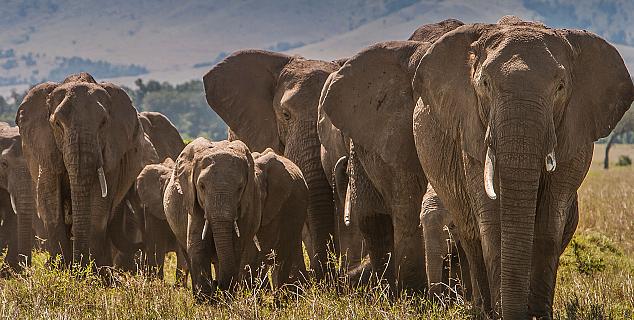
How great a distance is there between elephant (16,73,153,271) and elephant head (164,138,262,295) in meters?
Result: 1.42

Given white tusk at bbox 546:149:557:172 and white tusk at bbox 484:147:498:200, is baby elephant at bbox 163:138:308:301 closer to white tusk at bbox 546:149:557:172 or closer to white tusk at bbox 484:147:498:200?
white tusk at bbox 484:147:498:200

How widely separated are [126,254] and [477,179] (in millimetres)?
6903

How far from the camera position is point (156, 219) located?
1345 cm

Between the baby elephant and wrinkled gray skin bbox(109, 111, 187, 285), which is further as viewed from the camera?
wrinkled gray skin bbox(109, 111, 187, 285)

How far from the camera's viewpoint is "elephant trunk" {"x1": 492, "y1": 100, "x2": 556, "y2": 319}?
23.6 ft

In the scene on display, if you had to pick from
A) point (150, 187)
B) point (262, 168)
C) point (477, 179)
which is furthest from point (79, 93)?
point (477, 179)

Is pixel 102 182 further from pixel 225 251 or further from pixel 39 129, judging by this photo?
pixel 225 251

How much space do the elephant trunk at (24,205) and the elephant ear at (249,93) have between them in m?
2.50

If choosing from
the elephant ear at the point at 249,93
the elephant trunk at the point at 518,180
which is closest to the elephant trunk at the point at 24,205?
the elephant ear at the point at 249,93

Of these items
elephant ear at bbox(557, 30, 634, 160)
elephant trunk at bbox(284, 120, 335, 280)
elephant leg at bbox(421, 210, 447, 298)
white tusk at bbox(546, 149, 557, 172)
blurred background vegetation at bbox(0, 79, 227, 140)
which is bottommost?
blurred background vegetation at bbox(0, 79, 227, 140)

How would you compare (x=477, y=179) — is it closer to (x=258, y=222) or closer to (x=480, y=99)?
(x=480, y=99)

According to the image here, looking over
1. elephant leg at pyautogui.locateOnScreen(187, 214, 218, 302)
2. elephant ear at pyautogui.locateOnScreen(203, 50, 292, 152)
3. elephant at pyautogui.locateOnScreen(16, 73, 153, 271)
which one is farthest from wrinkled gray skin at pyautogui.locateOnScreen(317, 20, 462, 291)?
elephant ear at pyautogui.locateOnScreen(203, 50, 292, 152)

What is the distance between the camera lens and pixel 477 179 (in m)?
8.02

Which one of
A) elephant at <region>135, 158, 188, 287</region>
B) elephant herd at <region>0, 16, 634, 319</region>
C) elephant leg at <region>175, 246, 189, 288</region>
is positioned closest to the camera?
elephant herd at <region>0, 16, 634, 319</region>
